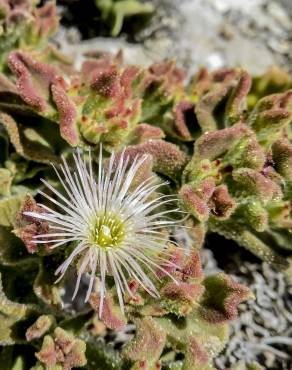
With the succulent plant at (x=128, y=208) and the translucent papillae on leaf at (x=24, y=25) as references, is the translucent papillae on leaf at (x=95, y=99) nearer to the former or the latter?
the succulent plant at (x=128, y=208)

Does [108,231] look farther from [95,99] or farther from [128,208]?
[95,99]

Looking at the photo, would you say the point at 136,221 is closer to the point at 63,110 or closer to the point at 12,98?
the point at 63,110

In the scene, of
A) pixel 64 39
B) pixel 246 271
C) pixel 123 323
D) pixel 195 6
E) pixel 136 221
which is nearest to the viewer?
pixel 123 323

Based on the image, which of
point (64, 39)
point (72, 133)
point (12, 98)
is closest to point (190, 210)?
point (72, 133)

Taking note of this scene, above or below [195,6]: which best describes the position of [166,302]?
below

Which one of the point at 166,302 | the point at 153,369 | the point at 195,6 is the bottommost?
the point at 153,369

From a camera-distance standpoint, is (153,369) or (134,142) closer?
(153,369)

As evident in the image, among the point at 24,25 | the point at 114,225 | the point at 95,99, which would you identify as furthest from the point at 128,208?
the point at 24,25

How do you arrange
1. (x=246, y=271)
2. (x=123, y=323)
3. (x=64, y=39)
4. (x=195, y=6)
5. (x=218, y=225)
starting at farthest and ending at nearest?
(x=195, y=6)
(x=64, y=39)
(x=246, y=271)
(x=218, y=225)
(x=123, y=323)
